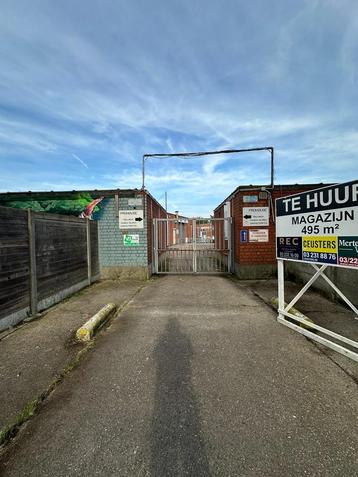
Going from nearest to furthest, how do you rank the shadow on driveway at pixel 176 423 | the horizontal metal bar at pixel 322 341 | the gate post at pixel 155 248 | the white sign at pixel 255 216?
1. the shadow on driveway at pixel 176 423
2. the horizontal metal bar at pixel 322 341
3. the white sign at pixel 255 216
4. the gate post at pixel 155 248

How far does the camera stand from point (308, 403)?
221 centimetres

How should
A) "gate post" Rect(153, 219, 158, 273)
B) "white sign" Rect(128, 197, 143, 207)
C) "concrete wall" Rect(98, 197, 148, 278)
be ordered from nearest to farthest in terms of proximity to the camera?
"white sign" Rect(128, 197, 143, 207) < "concrete wall" Rect(98, 197, 148, 278) < "gate post" Rect(153, 219, 158, 273)

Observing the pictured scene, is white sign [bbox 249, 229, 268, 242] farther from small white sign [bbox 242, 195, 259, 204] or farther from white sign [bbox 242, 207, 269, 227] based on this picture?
small white sign [bbox 242, 195, 259, 204]

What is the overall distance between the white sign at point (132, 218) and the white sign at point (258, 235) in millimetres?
4105

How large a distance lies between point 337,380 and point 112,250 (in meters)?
7.51

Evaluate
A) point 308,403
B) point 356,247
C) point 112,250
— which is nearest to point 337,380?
point 308,403

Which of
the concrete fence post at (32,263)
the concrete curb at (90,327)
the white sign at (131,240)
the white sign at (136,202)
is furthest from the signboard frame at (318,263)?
the white sign at (131,240)

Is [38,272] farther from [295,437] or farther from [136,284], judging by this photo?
[295,437]

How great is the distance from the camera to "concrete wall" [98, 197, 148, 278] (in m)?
8.45

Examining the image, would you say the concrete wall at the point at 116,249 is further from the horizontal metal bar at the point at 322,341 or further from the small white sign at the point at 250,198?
the horizontal metal bar at the point at 322,341

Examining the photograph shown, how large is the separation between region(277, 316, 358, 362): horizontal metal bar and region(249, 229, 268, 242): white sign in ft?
14.3

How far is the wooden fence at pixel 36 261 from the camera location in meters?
4.21

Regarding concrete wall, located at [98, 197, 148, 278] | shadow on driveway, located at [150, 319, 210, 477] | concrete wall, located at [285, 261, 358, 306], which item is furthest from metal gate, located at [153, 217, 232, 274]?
shadow on driveway, located at [150, 319, 210, 477]

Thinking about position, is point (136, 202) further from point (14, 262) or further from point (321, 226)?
point (321, 226)
